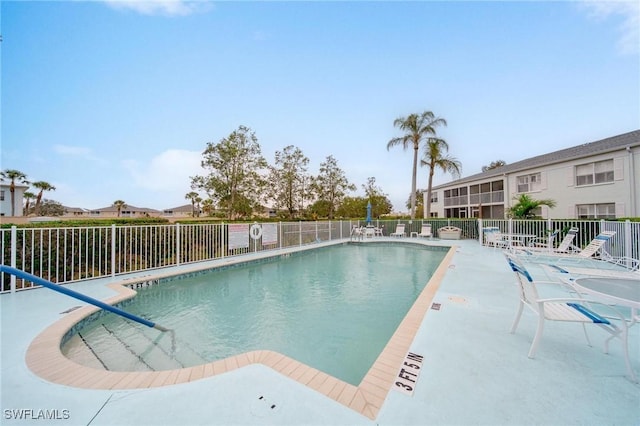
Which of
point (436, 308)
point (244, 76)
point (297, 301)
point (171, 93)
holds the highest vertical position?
point (244, 76)

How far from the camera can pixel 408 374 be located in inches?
79.6

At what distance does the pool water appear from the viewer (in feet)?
9.29

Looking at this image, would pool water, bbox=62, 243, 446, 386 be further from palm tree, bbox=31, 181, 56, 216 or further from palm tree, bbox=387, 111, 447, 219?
palm tree, bbox=31, 181, 56, 216

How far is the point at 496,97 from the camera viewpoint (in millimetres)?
10227

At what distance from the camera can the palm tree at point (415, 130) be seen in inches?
679

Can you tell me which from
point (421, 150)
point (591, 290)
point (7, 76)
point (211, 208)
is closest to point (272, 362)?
point (591, 290)

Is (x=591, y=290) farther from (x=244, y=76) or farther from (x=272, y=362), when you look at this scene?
(x=244, y=76)

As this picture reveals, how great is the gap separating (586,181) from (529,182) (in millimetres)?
3080

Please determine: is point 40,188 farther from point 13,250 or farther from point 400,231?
point 400,231

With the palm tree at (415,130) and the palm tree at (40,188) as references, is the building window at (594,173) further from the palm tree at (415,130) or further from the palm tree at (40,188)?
the palm tree at (40,188)

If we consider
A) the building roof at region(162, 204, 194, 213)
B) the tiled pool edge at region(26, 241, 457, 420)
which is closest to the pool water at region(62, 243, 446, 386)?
the tiled pool edge at region(26, 241, 457, 420)

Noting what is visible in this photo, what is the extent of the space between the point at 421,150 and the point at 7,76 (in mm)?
19896

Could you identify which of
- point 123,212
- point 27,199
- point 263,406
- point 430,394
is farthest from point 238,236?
point 123,212

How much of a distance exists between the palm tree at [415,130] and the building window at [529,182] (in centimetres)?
644
